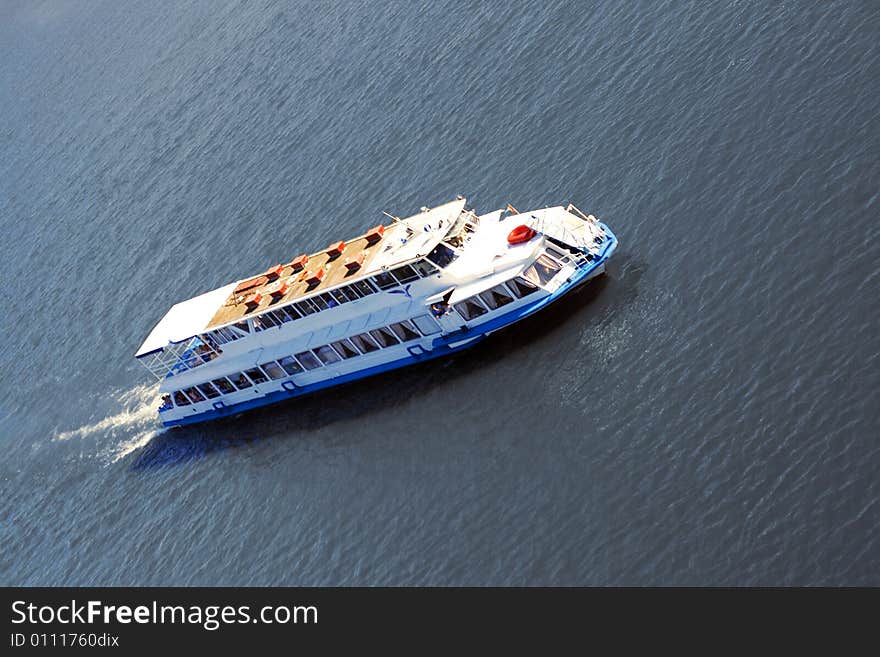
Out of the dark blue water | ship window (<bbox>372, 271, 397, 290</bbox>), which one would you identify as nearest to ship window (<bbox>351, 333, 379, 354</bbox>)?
the dark blue water

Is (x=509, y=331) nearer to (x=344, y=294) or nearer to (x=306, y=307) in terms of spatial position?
(x=344, y=294)

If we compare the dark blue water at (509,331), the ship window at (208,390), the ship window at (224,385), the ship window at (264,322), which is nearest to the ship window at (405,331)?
the dark blue water at (509,331)
